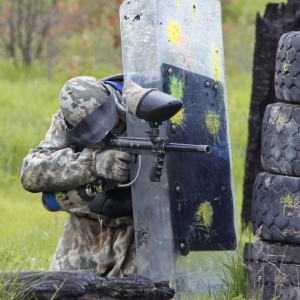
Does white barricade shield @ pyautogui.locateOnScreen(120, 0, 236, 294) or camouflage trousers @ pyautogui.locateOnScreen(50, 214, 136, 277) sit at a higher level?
white barricade shield @ pyautogui.locateOnScreen(120, 0, 236, 294)

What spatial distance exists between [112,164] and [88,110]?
0.25 m

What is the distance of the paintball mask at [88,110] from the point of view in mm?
4371

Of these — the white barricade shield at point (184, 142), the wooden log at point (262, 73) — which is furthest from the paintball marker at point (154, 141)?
the wooden log at point (262, 73)

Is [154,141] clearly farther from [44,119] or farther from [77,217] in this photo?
[44,119]

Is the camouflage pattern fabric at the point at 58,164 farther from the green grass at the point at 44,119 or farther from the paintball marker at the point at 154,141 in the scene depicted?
the green grass at the point at 44,119

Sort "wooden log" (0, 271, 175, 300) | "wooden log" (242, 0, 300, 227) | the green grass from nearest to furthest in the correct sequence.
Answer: "wooden log" (0, 271, 175, 300), the green grass, "wooden log" (242, 0, 300, 227)

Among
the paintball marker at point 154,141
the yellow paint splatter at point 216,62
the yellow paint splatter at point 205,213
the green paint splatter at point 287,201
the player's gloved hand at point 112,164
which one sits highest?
the yellow paint splatter at point 216,62

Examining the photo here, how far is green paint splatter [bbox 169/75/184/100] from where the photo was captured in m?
4.44

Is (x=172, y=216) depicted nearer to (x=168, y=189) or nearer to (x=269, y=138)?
(x=168, y=189)

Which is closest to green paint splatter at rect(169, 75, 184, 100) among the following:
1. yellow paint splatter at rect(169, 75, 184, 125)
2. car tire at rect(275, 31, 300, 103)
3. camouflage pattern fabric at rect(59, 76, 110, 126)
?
yellow paint splatter at rect(169, 75, 184, 125)

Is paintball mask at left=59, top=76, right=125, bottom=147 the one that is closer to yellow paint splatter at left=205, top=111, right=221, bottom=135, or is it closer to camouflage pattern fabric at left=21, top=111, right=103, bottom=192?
camouflage pattern fabric at left=21, top=111, right=103, bottom=192

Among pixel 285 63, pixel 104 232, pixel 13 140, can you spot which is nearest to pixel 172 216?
pixel 104 232

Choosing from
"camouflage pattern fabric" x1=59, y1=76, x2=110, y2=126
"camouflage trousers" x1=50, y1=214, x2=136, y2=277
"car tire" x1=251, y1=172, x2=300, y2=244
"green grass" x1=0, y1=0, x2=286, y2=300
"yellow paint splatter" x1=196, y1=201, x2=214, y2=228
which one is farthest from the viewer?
"green grass" x1=0, y1=0, x2=286, y2=300

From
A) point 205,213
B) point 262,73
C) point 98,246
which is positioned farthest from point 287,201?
point 262,73
